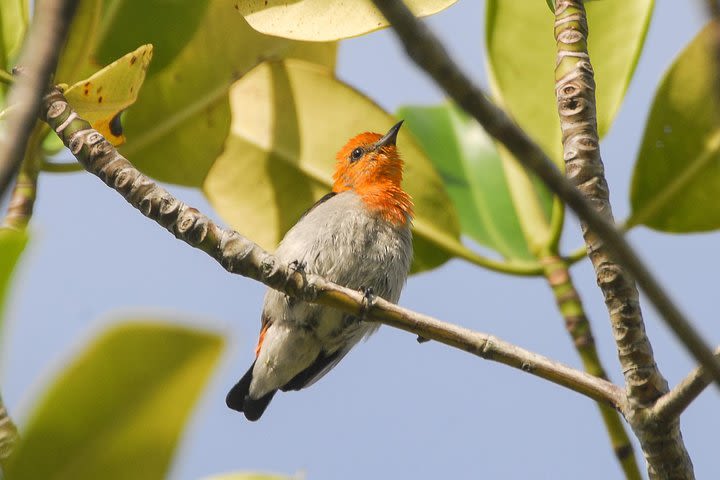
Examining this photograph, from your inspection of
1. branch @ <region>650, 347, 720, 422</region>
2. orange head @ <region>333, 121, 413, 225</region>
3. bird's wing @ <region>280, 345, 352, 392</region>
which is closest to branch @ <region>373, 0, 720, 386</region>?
branch @ <region>650, 347, 720, 422</region>

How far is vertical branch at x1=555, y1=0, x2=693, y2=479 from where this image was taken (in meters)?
2.37

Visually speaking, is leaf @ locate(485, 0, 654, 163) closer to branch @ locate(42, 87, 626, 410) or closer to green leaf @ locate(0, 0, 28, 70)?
branch @ locate(42, 87, 626, 410)

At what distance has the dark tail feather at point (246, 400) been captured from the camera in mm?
4770

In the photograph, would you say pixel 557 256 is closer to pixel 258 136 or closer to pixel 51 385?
pixel 258 136

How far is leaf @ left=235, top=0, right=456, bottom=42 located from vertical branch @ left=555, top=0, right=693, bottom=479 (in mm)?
496

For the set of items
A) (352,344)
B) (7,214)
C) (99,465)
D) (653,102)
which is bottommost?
(352,344)

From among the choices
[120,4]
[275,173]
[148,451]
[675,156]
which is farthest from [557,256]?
[148,451]

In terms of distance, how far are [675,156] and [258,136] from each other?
1.65 meters

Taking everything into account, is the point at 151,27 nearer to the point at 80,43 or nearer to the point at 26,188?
the point at 80,43

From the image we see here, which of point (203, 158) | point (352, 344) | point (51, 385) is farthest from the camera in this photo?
point (352, 344)

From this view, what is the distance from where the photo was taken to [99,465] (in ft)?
4.55

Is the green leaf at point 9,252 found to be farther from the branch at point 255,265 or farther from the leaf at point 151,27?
the leaf at point 151,27

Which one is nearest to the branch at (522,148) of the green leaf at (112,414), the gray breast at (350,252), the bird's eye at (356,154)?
the green leaf at (112,414)

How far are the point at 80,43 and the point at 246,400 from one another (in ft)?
7.42
